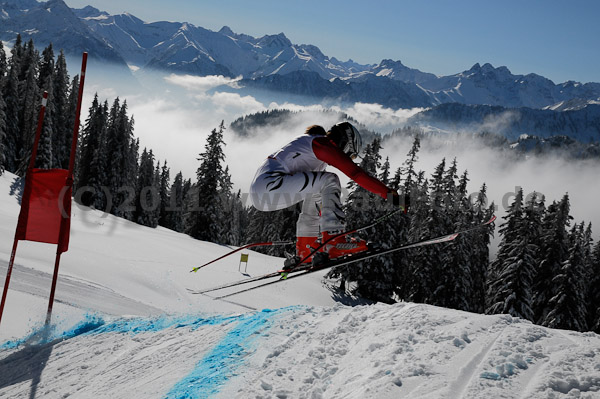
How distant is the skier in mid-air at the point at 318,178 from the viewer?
5996 millimetres

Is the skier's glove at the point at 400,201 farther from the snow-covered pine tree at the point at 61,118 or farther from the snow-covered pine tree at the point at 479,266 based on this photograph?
the snow-covered pine tree at the point at 61,118

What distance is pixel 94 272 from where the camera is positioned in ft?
47.8

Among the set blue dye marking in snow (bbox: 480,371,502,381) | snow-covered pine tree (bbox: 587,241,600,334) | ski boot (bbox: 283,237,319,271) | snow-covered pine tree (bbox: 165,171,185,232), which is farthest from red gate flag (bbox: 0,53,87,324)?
snow-covered pine tree (bbox: 165,171,185,232)

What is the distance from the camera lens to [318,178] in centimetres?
613

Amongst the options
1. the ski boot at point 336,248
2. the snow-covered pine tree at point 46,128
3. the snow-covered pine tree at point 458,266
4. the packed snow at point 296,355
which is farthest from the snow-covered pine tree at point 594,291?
the snow-covered pine tree at point 46,128

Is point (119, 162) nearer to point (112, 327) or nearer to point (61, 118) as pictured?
point (61, 118)

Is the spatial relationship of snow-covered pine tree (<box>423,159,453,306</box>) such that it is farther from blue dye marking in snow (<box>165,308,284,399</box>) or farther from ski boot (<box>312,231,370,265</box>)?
blue dye marking in snow (<box>165,308,284,399</box>)

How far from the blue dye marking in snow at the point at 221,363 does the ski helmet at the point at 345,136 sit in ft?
8.63

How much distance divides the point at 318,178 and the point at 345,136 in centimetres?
77

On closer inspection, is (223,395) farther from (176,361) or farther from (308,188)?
(308,188)

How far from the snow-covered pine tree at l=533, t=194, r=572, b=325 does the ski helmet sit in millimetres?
31805

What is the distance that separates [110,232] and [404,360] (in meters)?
24.8

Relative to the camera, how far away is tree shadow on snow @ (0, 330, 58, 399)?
577 cm

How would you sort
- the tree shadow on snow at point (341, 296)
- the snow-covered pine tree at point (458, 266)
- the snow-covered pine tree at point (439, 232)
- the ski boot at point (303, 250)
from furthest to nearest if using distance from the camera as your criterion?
the snow-covered pine tree at point (439, 232)
the snow-covered pine tree at point (458, 266)
the tree shadow on snow at point (341, 296)
the ski boot at point (303, 250)
